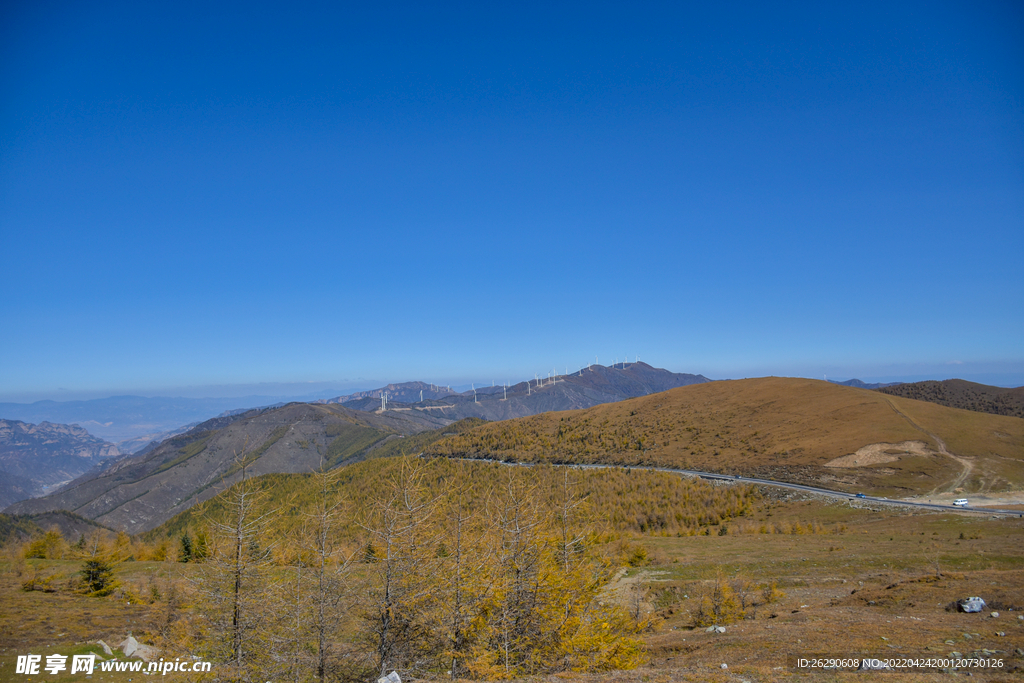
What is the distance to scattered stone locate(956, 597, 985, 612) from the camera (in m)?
13.8

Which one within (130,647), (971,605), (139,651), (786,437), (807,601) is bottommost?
(139,651)

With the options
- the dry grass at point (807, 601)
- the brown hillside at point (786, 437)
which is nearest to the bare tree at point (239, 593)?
the dry grass at point (807, 601)

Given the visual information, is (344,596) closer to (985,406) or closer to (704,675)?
(704,675)

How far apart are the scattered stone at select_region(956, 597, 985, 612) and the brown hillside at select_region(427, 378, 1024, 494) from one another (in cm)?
3897

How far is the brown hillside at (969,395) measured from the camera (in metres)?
101

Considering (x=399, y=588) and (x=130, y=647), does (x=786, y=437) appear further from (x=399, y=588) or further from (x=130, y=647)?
(x=130, y=647)

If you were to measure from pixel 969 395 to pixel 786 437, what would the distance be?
278ft

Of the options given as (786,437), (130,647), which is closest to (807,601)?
(130,647)

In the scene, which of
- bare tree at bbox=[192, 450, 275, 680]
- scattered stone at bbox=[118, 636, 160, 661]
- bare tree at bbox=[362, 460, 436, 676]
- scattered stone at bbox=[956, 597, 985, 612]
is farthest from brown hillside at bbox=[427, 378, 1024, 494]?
scattered stone at bbox=[118, 636, 160, 661]

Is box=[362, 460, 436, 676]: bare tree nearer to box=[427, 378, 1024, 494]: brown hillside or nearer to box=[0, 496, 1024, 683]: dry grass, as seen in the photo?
box=[0, 496, 1024, 683]: dry grass

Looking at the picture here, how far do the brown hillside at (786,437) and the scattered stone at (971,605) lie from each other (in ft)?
128

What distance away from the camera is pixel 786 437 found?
219ft

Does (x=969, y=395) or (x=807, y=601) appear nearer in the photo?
(x=807, y=601)

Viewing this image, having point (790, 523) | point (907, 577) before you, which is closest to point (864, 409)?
point (790, 523)
